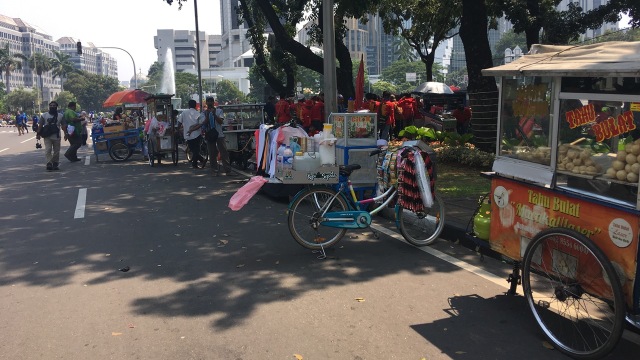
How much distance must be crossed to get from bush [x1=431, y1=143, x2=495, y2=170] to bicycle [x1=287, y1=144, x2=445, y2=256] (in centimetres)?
580

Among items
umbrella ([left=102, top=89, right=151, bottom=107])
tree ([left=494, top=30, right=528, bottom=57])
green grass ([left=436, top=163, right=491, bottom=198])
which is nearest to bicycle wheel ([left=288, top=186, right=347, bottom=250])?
green grass ([left=436, top=163, right=491, bottom=198])

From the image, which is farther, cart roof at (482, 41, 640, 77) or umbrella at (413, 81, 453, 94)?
umbrella at (413, 81, 453, 94)

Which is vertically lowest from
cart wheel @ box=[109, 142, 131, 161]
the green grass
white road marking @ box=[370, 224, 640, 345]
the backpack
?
white road marking @ box=[370, 224, 640, 345]

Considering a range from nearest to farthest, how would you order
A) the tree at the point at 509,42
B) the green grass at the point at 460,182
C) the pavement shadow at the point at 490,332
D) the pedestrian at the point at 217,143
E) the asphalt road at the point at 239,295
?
the pavement shadow at the point at 490,332, the asphalt road at the point at 239,295, the green grass at the point at 460,182, the pedestrian at the point at 217,143, the tree at the point at 509,42

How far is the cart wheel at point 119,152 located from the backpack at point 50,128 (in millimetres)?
2065

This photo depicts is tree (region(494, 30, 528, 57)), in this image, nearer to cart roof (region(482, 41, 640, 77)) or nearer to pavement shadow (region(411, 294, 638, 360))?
cart roof (region(482, 41, 640, 77))

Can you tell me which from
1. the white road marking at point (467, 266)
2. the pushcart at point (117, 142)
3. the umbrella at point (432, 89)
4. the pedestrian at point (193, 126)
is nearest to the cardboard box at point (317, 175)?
the white road marking at point (467, 266)

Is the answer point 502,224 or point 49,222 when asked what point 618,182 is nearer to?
point 502,224

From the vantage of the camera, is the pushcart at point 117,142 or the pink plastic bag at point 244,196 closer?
the pink plastic bag at point 244,196

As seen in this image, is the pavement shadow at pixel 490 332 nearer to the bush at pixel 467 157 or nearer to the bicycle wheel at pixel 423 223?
the bicycle wheel at pixel 423 223

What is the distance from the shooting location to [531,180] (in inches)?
162

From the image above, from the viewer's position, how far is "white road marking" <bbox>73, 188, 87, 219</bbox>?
847 cm

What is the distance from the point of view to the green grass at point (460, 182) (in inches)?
358

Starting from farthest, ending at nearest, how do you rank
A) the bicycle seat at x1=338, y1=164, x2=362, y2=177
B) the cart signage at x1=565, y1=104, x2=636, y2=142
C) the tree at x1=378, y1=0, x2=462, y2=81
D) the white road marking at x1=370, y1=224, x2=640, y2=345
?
the tree at x1=378, y1=0, x2=462, y2=81, the bicycle seat at x1=338, y1=164, x2=362, y2=177, the white road marking at x1=370, y1=224, x2=640, y2=345, the cart signage at x1=565, y1=104, x2=636, y2=142
